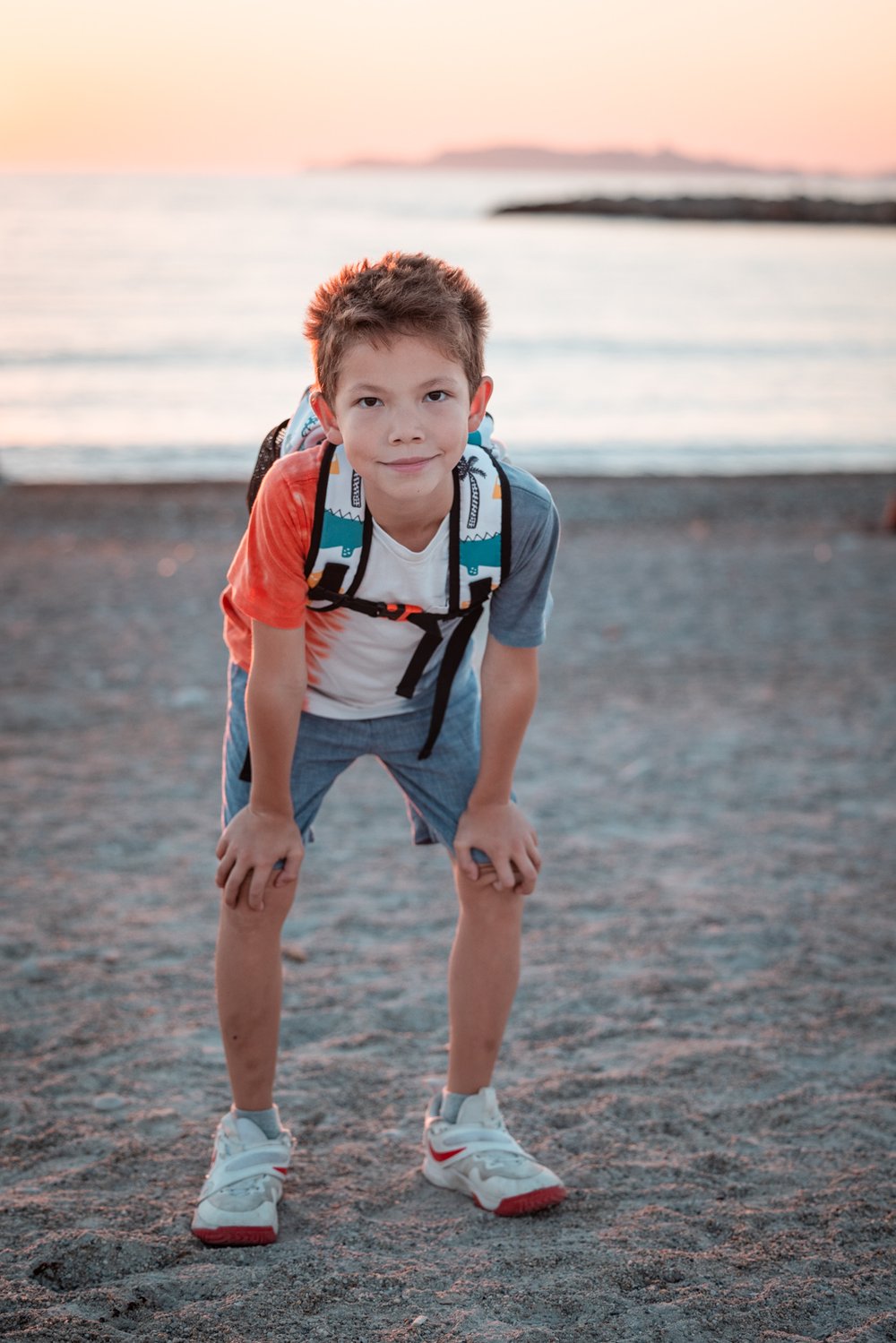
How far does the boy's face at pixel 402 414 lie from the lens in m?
2.07

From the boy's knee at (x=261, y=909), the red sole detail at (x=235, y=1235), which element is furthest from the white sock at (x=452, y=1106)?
the boy's knee at (x=261, y=909)

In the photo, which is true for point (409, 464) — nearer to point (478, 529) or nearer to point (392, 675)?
point (478, 529)

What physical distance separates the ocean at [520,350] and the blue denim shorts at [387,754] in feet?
35.9

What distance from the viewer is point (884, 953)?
355cm

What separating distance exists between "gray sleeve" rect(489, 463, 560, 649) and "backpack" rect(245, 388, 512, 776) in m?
0.02

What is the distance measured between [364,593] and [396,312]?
1.63 feet

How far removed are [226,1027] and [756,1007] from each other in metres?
1.54

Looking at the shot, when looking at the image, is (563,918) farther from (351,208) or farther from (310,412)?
(351,208)

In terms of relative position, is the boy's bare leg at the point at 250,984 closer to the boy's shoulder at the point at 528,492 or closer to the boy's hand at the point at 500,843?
the boy's hand at the point at 500,843

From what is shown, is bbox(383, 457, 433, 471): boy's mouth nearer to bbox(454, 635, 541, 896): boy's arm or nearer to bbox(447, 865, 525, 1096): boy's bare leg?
bbox(454, 635, 541, 896): boy's arm

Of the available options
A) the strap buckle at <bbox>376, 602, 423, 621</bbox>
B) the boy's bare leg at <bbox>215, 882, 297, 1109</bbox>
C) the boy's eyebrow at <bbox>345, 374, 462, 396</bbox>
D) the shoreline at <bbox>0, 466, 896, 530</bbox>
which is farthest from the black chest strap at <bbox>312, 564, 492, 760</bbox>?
the shoreline at <bbox>0, 466, 896, 530</bbox>

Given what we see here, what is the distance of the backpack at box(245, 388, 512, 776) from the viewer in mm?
2152

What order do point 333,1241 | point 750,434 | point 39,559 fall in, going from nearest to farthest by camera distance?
point 333,1241 < point 39,559 < point 750,434

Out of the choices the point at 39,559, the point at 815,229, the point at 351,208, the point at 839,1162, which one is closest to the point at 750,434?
the point at 39,559
